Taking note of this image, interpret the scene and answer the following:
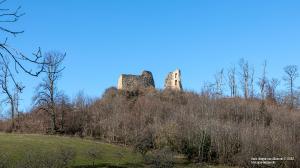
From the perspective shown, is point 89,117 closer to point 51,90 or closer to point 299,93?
point 51,90

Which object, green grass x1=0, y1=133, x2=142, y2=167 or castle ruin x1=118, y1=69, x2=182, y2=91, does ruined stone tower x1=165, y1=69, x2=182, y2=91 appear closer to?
castle ruin x1=118, y1=69, x2=182, y2=91

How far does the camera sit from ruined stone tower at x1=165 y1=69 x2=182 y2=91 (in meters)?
77.9

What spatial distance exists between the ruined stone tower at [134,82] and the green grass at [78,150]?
2882 cm

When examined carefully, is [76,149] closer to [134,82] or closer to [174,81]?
[134,82]

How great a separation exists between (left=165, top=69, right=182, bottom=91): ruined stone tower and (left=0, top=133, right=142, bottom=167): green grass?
30.0 meters

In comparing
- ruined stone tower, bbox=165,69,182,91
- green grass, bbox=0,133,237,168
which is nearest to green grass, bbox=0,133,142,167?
green grass, bbox=0,133,237,168

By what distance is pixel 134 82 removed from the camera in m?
77.8

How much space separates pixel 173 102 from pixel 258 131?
75.8ft

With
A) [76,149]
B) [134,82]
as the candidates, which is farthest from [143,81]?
[76,149]

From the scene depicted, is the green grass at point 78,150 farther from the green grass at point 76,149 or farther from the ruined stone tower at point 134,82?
the ruined stone tower at point 134,82

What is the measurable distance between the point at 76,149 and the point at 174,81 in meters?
38.7

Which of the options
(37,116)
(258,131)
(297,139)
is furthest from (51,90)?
(297,139)

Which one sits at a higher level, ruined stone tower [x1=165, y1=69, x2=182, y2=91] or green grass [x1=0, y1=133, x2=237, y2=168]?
ruined stone tower [x1=165, y1=69, x2=182, y2=91]

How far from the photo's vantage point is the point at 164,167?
33.9 meters
